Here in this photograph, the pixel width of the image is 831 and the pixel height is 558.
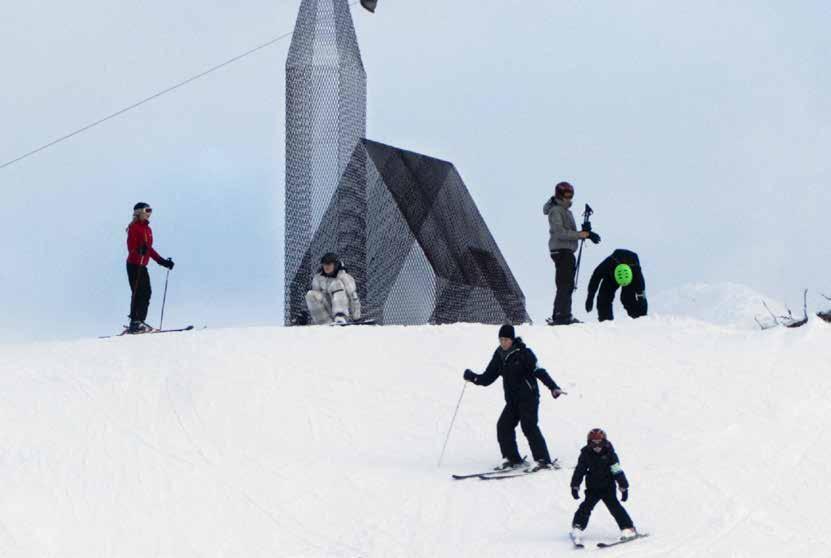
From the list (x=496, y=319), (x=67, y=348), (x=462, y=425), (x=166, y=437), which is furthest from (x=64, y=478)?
(x=496, y=319)

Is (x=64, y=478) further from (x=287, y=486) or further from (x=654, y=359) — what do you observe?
(x=654, y=359)

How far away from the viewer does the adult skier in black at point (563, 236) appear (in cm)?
2075

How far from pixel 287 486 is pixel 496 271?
461 inches

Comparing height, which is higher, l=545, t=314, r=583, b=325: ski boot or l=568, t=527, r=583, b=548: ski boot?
l=545, t=314, r=583, b=325: ski boot

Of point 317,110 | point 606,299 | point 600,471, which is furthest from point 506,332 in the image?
point 317,110

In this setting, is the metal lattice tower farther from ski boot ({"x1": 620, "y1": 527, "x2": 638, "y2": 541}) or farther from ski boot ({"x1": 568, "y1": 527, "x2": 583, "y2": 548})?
ski boot ({"x1": 620, "y1": 527, "x2": 638, "y2": 541})

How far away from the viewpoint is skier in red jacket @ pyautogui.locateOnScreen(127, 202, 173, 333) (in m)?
20.5

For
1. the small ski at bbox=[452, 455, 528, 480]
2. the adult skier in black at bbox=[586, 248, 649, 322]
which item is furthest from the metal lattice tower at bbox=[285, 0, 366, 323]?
the small ski at bbox=[452, 455, 528, 480]

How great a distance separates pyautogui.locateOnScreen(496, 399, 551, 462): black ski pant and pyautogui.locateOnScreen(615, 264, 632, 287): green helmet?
5.75 m

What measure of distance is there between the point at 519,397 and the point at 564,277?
5832mm

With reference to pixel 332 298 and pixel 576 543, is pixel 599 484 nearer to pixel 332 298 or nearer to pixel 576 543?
pixel 576 543

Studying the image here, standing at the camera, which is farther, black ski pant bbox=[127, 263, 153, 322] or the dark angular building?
the dark angular building

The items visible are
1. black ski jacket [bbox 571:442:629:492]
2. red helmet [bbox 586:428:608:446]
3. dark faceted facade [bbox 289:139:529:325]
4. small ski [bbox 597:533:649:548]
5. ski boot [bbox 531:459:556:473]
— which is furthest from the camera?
dark faceted facade [bbox 289:139:529:325]

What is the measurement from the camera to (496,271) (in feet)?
85.3
